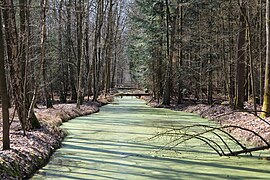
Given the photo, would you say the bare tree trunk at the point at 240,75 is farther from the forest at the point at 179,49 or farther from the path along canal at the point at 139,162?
the path along canal at the point at 139,162

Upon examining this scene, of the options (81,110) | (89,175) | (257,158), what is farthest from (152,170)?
(81,110)

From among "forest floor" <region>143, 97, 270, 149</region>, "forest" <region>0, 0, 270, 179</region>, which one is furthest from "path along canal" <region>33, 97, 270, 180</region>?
"forest" <region>0, 0, 270, 179</region>

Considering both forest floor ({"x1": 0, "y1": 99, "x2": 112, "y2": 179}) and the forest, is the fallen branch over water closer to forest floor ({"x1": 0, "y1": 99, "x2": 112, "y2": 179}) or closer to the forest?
forest floor ({"x1": 0, "y1": 99, "x2": 112, "y2": 179})

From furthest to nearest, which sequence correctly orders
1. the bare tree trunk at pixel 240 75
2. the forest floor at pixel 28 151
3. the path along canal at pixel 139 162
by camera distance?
the bare tree trunk at pixel 240 75, the path along canal at pixel 139 162, the forest floor at pixel 28 151

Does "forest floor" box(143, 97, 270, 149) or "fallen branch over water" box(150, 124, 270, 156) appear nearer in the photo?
"fallen branch over water" box(150, 124, 270, 156)

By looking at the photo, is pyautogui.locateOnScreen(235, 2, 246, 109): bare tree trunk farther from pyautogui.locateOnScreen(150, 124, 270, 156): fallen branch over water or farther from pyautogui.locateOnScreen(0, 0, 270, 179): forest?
pyautogui.locateOnScreen(150, 124, 270, 156): fallen branch over water

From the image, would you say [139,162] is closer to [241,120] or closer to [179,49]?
[241,120]

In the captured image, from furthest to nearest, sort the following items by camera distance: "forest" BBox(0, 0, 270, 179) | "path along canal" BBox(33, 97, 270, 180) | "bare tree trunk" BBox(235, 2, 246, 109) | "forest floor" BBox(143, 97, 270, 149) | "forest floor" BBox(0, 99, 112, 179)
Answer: "forest" BBox(0, 0, 270, 179) → "bare tree trunk" BBox(235, 2, 246, 109) → "forest floor" BBox(143, 97, 270, 149) → "path along canal" BBox(33, 97, 270, 180) → "forest floor" BBox(0, 99, 112, 179)

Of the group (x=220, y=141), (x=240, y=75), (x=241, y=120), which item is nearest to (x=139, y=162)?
(x=220, y=141)

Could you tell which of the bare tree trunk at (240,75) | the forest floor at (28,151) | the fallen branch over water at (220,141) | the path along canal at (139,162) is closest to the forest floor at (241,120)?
the fallen branch over water at (220,141)

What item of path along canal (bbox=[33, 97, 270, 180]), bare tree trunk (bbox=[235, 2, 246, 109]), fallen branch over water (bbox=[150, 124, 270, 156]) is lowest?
path along canal (bbox=[33, 97, 270, 180])

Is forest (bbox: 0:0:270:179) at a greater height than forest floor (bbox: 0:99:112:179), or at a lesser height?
greater

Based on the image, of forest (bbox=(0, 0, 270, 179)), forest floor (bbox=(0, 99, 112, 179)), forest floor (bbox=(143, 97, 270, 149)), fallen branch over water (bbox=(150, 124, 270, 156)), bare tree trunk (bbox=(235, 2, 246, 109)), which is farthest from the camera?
forest (bbox=(0, 0, 270, 179))

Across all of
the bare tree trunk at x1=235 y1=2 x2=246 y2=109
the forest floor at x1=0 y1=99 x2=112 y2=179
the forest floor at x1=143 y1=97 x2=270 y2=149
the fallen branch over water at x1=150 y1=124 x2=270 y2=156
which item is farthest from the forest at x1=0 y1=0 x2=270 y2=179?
the forest floor at x1=0 y1=99 x2=112 y2=179
